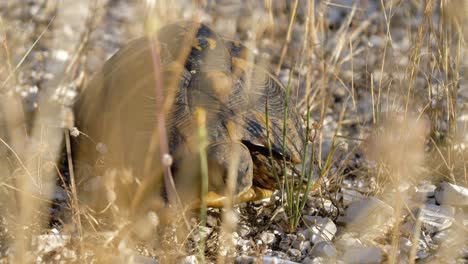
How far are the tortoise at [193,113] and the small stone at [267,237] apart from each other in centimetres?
12

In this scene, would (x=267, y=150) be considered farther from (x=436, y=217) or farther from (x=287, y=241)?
(x=436, y=217)

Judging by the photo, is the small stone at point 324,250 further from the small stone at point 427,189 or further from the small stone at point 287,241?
the small stone at point 427,189

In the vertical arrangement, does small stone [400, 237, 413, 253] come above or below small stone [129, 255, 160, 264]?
below

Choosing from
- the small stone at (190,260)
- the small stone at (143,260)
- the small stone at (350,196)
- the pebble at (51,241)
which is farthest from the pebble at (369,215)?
the pebble at (51,241)

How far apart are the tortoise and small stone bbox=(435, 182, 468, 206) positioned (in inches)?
18.8

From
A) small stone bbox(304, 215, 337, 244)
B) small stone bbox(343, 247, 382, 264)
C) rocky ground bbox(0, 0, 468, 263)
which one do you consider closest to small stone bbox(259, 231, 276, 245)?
rocky ground bbox(0, 0, 468, 263)

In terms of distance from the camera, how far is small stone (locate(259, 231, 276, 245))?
7.24ft

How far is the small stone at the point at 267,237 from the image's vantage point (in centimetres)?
221

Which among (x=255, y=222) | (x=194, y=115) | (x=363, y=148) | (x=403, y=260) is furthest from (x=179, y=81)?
(x=403, y=260)

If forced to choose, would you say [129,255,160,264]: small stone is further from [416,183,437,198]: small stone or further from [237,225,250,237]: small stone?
[416,183,437,198]: small stone

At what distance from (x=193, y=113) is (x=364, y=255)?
0.66 meters

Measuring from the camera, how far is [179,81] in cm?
237

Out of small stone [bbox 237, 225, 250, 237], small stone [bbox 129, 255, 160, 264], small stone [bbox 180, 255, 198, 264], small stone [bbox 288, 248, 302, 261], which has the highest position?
small stone [bbox 129, 255, 160, 264]

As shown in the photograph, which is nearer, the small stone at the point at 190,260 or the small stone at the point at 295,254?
the small stone at the point at 190,260
